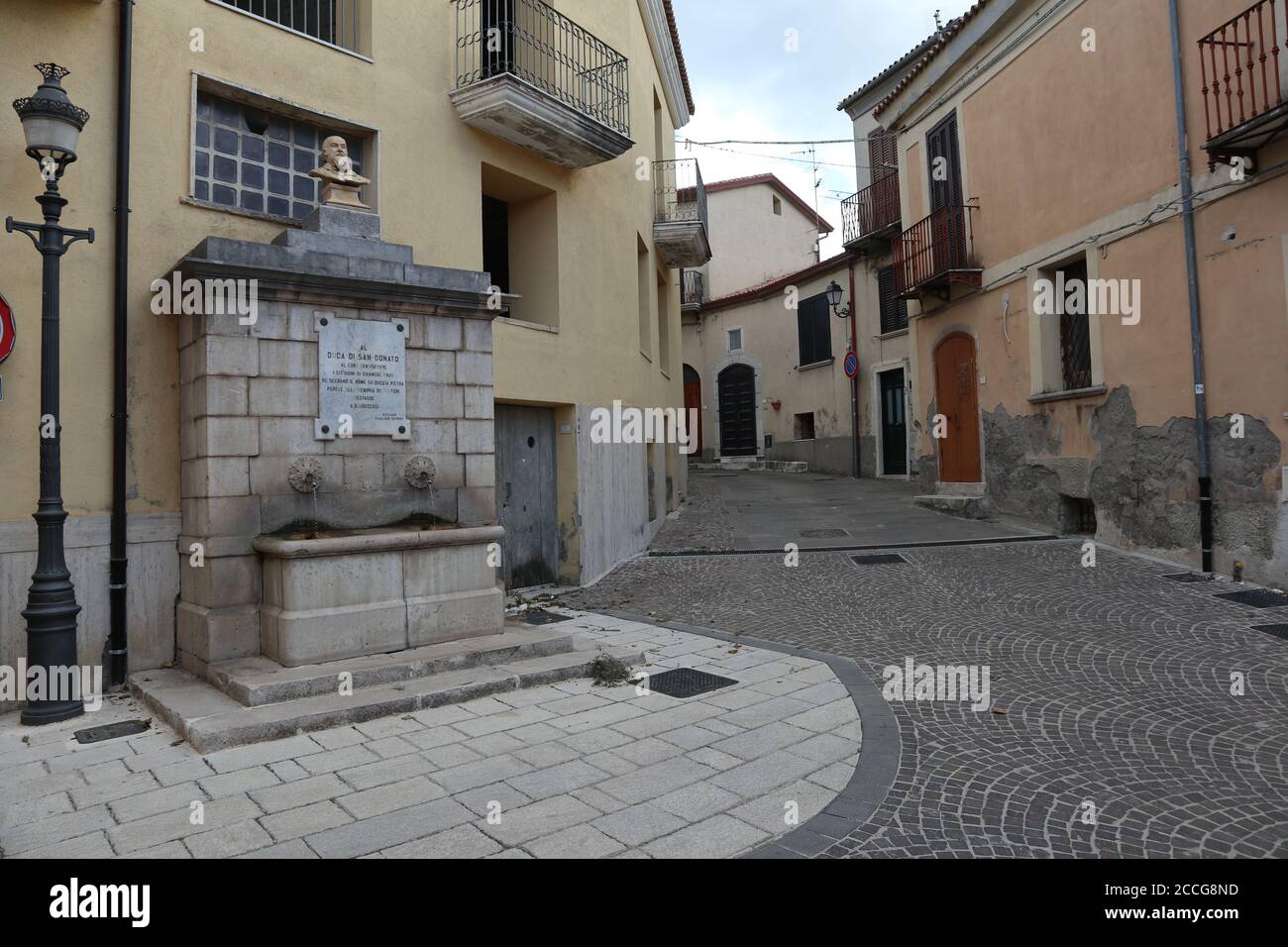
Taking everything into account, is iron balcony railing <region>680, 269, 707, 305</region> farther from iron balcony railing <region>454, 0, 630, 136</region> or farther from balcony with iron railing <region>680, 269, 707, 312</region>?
iron balcony railing <region>454, 0, 630, 136</region>

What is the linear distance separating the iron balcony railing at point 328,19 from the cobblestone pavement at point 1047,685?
641 centimetres

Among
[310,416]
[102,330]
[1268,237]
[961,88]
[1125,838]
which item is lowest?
[1125,838]

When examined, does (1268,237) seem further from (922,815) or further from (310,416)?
(310,416)

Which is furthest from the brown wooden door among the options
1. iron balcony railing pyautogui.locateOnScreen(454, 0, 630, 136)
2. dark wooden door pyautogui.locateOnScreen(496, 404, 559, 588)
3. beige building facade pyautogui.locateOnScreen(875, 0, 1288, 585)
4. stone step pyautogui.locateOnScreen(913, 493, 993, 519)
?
dark wooden door pyautogui.locateOnScreen(496, 404, 559, 588)

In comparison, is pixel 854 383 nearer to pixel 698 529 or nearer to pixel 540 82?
pixel 698 529

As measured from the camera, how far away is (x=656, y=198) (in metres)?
14.3

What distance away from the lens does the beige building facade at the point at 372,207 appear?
19.1 feet

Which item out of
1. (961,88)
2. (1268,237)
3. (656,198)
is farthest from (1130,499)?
(656,198)

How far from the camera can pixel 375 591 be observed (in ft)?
19.1

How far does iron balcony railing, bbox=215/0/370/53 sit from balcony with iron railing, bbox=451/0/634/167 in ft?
3.53

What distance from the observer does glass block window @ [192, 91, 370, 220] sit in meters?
6.88

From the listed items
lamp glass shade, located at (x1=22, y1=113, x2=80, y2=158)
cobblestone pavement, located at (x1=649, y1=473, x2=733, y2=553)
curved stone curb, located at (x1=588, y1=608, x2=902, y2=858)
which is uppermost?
lamp glass shade, located at (x1=22, y1=113, x2=80, y2=158)

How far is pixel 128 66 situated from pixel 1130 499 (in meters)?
11.2

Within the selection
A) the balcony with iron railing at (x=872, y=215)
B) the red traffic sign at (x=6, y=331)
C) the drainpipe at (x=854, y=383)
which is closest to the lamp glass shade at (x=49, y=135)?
the red traffic sign at (x=6, y=331)
